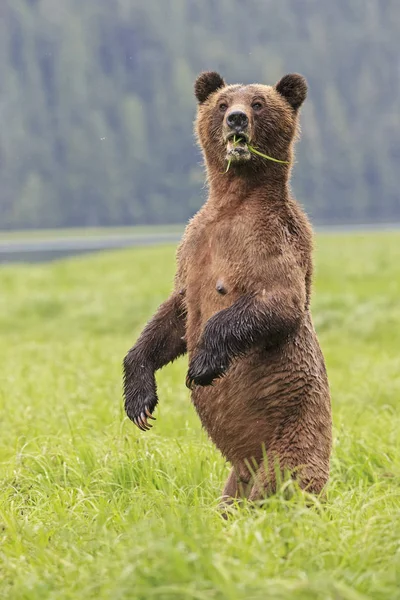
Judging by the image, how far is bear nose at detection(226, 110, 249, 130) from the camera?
389 cm

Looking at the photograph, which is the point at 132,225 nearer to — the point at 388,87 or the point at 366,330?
the point at 388,87

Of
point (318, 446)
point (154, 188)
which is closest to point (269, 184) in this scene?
point (318, 446)

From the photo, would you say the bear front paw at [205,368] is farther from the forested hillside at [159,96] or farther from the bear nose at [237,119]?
the forested hillside at [159,96]

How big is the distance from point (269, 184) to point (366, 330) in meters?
10.3

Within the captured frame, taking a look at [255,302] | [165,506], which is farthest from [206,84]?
[165,506]

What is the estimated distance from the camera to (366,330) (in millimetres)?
14117

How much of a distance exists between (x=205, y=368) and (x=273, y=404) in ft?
1.08

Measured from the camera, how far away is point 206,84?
14.2ft

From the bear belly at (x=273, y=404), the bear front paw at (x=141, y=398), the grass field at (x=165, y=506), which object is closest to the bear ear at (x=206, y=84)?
the grass field at (x=165, y=506)

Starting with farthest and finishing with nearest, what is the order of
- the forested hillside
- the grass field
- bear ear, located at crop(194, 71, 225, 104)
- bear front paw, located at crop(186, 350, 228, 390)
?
1. the forested hillside
2. bear ear, located at crop(194, 71, 225, 104)
3. bear front paw, located at crop(186, 350, 228, 390)
4. the grass field

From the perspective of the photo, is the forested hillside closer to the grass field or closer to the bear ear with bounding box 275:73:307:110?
the grass field

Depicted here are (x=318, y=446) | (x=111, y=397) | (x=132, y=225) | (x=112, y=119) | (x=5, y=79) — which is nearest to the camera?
(x=318, y=446)

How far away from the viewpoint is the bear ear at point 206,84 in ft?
14.2

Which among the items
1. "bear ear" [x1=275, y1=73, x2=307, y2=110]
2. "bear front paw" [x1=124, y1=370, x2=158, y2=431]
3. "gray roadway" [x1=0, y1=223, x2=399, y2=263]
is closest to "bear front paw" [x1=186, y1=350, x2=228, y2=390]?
"bear front paw" [x1=124, y1=370, x2=158, y2=431]
